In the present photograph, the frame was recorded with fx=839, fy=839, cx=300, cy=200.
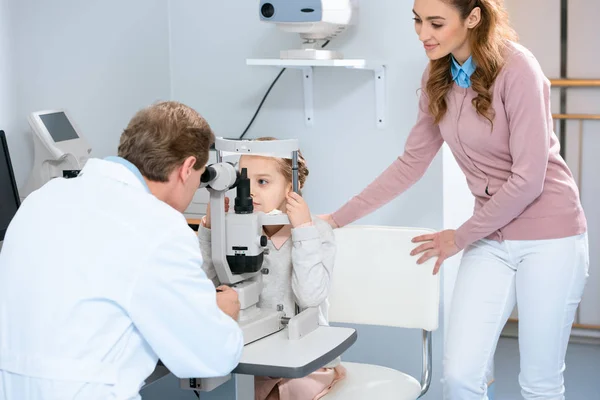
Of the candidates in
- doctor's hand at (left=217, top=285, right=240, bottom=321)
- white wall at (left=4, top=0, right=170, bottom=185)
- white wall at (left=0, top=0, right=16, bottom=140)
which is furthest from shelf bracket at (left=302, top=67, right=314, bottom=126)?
doctor's hand at (left=217, top=285, right=240, bottom=321)

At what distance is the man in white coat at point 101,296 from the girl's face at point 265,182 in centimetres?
58

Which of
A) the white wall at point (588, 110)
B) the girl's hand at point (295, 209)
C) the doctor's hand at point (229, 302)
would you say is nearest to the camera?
the doctor's hand at point (229, 302)

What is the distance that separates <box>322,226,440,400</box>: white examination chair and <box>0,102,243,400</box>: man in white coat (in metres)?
0.86

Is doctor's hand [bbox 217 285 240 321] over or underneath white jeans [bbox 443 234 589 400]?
over

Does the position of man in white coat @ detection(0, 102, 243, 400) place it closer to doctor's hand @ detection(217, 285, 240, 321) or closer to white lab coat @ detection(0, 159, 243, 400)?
white lab coat @ detection(0, 159, 243, 400)

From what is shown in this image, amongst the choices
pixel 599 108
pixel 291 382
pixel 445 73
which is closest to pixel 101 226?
pixel 291 382

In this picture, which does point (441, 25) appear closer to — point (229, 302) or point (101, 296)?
point (229, 302)

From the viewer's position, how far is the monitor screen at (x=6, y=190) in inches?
90.9

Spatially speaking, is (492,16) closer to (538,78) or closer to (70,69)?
(538,78)

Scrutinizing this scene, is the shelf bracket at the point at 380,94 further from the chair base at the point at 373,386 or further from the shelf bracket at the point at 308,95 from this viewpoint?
the chair base at the point at 373,386

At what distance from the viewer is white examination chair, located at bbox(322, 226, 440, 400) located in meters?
2.31

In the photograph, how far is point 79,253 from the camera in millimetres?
1442

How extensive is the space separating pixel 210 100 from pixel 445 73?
1196 millimetres

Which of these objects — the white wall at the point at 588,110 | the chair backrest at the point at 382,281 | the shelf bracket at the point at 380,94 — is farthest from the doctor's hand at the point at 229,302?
the white wall at the point at 588,110
